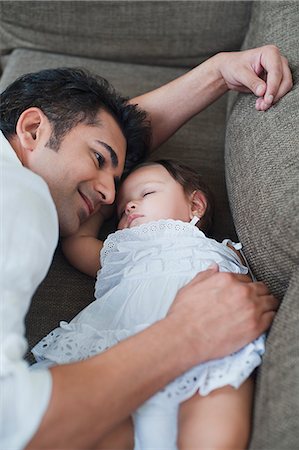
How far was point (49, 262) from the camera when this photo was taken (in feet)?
3.00

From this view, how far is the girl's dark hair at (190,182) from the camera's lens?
136cm

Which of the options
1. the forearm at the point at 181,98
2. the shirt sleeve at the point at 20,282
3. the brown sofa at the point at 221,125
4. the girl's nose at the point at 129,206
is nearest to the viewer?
the shirt sleeve at the point at 20,282

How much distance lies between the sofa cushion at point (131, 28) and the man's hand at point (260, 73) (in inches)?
16.8

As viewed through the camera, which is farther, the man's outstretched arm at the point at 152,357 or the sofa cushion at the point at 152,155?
the sofa cushion at the point at 152,155

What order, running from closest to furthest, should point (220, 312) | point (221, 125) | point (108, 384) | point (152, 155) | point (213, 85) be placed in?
point (108, 384), point (220, 312), point (213, 85), point (152, 155), point (221, 125)

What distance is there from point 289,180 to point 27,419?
0.62 metres

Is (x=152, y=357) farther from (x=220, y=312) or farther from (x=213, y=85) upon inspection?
(x=213, y=85)

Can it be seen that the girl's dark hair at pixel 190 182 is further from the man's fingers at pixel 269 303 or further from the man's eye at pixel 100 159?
the man's fingers at pixel 269 303

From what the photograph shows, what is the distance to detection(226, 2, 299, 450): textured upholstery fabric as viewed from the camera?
0.86 m

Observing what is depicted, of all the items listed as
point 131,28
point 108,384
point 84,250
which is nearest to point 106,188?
point 84,250

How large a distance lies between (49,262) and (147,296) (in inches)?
9.2

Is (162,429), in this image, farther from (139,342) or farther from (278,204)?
(278,204)

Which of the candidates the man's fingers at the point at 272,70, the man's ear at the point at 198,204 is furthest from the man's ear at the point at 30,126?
the man's fingers at the point at 272,70

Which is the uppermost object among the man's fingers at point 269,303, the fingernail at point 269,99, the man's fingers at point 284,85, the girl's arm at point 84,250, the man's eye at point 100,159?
the man's fingers at point 284,85
